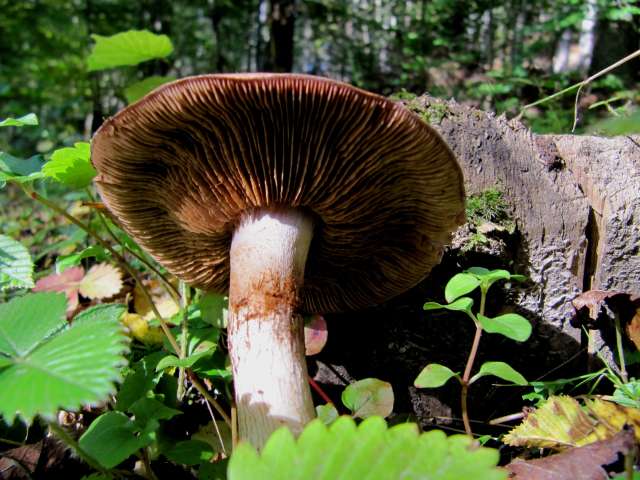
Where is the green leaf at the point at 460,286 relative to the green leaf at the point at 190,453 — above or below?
above

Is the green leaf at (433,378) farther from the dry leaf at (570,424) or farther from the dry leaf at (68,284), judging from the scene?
the dry leaf at (68,284)

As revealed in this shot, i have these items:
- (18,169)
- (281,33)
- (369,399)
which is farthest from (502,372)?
(281,33)

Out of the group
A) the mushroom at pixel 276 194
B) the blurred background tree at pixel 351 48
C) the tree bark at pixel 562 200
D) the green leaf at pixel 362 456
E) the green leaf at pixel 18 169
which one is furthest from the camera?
the blurred background tree at pixel 351 48

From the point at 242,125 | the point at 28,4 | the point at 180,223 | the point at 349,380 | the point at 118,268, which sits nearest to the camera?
the point at 242,125

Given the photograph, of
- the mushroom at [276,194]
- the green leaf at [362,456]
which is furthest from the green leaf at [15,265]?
the green leaf at [362,456]

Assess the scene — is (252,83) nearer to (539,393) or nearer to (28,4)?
(539,393)

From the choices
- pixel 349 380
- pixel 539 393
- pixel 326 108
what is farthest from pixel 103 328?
pixel 539 393
